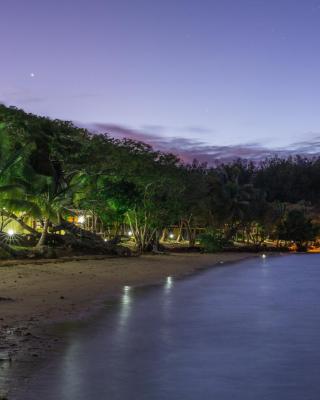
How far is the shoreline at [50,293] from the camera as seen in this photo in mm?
12188

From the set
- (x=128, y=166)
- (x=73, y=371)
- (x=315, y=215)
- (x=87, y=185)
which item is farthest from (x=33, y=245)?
(x=315, y=215)

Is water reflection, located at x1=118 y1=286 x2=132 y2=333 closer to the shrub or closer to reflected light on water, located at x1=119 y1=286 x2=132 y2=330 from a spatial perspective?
reflected light on water, located at x1=119 y1=286 x2=132 y2=330

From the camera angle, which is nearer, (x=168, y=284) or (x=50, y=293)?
(x=50, y=293)

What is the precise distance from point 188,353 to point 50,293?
9149 millimetres

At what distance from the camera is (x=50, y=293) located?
2114 cm

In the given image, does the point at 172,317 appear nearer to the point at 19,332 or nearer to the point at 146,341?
the point at 146,341

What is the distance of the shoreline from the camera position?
12.2m

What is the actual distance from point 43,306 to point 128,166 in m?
25.5

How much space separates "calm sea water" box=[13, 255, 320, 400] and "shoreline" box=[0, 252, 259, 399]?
609 mm

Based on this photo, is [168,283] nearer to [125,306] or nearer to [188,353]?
[125,306]

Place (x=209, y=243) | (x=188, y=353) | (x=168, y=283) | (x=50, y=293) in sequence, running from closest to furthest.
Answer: (x=188, y=353)
(x=50, y=293)
(x=168, y=283)
(x=209, y=243)

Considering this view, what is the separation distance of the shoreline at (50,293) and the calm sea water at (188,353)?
0.61 m

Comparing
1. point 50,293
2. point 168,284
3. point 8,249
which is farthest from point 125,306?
point 8,249

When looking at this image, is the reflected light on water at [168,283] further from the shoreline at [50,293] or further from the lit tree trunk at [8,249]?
the lit tree trunk at [8,249]
